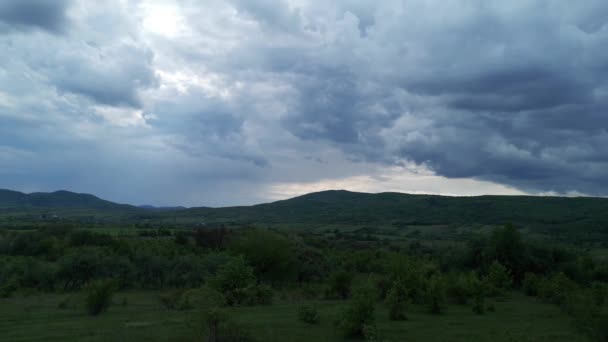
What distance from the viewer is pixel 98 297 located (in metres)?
26.8

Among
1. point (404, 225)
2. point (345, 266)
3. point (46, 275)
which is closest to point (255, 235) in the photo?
point (345, 266)

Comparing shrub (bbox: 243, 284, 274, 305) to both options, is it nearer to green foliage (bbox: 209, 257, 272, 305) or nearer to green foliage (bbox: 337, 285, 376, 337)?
green foliage (bbox: 209, 257, 272, 305)

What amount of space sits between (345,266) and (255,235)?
16220 mm

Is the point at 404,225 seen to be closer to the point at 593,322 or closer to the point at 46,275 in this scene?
the point at 46,275

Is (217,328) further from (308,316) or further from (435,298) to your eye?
(435,298)

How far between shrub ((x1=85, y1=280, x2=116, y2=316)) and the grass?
53cm

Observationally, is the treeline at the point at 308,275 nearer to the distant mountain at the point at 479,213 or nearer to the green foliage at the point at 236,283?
the green foliage at the point at 236,283

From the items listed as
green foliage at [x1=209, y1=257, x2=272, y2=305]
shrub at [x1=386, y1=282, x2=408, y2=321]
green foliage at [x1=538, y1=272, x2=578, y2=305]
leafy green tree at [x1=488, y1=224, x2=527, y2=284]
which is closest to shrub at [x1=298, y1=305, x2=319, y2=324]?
shrub at [x1=386, y1=282, x2=408, y2=321]

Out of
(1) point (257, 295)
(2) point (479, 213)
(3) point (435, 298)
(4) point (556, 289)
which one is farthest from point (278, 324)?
(2) point (479, 213)

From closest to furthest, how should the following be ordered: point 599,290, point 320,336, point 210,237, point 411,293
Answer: point 320,336 → point 411,293 → point 599,290 → point 210,237

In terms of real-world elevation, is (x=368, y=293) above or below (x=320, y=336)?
above

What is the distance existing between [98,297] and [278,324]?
36.6 ft

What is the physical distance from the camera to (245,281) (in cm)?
3073

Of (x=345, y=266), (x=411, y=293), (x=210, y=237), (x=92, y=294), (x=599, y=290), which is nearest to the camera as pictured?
(x=92, y=294)
